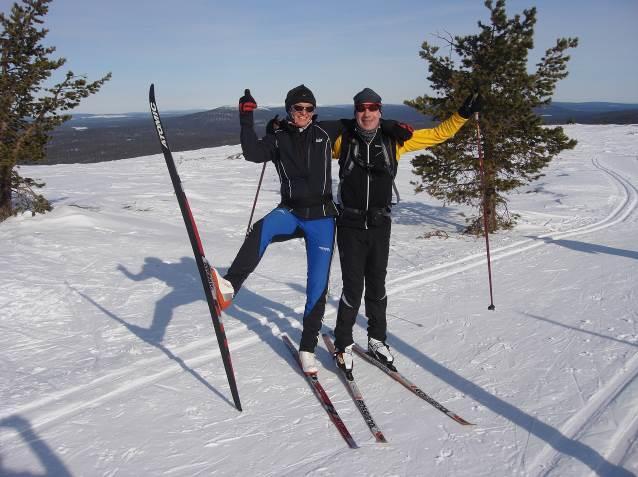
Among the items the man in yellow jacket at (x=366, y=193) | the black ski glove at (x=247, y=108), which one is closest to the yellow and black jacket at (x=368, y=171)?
the man in yellow jacket at (x=366, y=193)

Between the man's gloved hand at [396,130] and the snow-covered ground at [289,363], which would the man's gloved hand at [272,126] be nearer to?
the man's gloved hand at [396,130]

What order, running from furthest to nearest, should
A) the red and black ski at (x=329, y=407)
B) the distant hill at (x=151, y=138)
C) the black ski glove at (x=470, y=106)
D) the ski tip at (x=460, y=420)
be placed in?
the distant hill at (x=151, y=138), the black ski glove at (x=470, y=106), the ski tip at (x=460, y=420), the red and black ski at (x=329, y=407)

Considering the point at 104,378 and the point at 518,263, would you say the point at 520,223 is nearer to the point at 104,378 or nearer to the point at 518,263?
the point at 518,263

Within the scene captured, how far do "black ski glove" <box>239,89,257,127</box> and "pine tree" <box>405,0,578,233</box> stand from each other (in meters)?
6.93

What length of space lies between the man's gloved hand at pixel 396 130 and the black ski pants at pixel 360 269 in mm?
774

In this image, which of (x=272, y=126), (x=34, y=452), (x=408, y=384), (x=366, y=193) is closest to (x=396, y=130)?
(x=366, y=193)

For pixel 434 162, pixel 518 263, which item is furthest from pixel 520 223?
pixel 518 263

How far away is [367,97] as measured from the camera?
3.92 metres

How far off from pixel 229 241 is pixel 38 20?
590cm

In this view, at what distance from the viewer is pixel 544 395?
390cm

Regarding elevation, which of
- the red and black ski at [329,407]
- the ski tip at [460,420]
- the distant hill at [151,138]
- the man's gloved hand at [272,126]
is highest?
the distant hill at [151,138]

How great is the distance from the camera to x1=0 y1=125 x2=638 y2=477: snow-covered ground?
126 inches

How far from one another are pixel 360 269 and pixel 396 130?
50.2 inches

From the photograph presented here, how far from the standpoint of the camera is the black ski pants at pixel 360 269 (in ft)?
13.8
